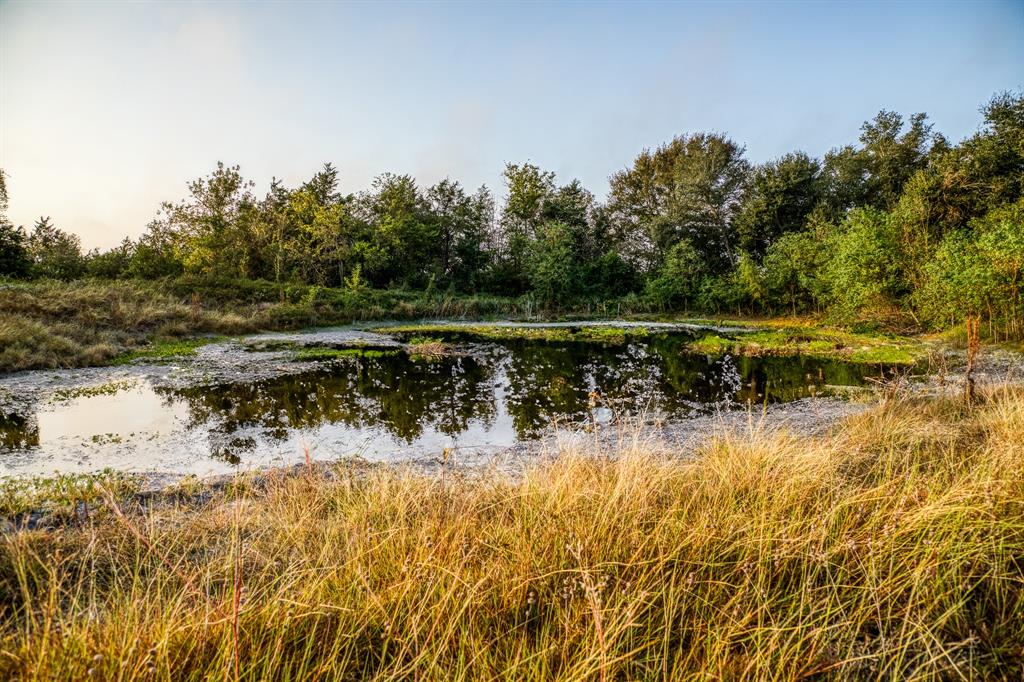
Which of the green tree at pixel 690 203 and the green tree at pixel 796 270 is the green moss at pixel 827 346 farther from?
the green tree at pixel 690 203

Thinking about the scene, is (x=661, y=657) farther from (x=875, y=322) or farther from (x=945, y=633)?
(x=875, y=322)

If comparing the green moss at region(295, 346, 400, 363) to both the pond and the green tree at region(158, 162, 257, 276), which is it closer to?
the pond

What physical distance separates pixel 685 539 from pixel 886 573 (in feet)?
3.05

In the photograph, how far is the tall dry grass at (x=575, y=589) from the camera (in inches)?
62.1

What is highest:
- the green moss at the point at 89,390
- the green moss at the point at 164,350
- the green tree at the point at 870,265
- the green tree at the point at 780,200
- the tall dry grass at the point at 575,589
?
the green tree at the point at 780,200

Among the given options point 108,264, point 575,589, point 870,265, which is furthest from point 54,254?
point 870,265

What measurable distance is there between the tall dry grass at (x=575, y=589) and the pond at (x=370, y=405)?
127 centimetres

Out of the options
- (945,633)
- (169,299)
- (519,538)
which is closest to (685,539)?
(519,538)

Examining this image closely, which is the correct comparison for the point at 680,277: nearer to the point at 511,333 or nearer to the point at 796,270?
the point at 796,270

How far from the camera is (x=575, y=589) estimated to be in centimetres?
186

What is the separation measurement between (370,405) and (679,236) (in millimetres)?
33037

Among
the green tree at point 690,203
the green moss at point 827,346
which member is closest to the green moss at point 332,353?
the green moss at point 827,346

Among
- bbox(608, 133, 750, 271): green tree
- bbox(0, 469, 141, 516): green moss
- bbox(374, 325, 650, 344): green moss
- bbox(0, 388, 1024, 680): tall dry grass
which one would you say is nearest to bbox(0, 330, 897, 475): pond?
bbox(0, 469, 141, 516): green moss

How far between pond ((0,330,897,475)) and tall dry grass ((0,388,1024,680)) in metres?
1.27
